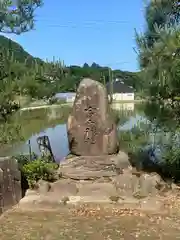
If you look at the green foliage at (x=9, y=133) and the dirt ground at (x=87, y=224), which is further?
the green foliage at (x=9, y=133)

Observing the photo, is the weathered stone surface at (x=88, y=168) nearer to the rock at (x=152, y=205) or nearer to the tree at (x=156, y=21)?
the rock at (x=152, y=205)

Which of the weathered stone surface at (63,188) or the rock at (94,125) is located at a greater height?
the rock at (94,125)

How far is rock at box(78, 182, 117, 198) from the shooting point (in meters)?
6.34

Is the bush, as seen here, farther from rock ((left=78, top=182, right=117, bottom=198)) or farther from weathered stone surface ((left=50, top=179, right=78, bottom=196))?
rock ((left=78, top=182, right=117, bottom=198))

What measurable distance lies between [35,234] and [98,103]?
311 cm

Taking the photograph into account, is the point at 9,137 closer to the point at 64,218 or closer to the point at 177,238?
the point at 64,218

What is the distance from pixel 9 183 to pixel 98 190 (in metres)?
1.45

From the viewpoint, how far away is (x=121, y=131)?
8.81 meters

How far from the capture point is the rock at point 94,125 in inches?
285

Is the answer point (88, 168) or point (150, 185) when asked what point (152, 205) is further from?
point (88, 168)

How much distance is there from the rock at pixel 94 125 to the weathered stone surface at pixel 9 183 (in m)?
1.54

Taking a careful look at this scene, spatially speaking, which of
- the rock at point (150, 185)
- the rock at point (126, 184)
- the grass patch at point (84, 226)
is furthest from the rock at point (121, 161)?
the grass patch at point (84, 226)

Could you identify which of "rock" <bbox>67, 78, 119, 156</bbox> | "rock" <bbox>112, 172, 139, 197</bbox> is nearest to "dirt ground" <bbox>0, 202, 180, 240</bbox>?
"rock" <bbox>112, 172, 139, 197</bbox>

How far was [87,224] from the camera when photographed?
5.17 meters
